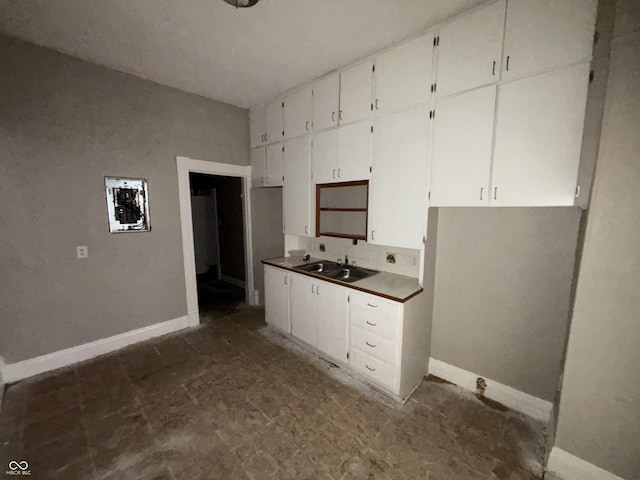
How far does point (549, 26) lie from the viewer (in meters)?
1.54

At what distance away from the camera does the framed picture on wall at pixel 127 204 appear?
9.06 feet

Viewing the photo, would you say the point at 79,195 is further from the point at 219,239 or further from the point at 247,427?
the point at 219,239

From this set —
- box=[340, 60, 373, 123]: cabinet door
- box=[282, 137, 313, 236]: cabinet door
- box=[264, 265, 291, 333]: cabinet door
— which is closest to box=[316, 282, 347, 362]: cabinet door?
box=[264, 265, 291, 333]: cabinet door

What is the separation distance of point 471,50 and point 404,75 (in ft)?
1.65

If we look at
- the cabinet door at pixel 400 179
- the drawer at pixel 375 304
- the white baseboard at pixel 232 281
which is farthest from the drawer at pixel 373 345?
the white baseboard at pixel 232 281

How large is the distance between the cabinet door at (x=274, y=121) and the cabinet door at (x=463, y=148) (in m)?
1.99

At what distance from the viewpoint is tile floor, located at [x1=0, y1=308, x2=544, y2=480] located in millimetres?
1616

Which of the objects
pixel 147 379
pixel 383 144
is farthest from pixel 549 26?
pixel 147 379

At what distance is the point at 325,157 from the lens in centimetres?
282

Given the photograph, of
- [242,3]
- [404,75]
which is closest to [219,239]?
[242,3]

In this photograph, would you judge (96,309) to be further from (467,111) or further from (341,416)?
(467,111)

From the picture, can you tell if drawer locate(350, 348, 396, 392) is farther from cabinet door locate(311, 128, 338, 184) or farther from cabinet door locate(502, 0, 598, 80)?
cabinet door locate(502, 0, 598, 80)

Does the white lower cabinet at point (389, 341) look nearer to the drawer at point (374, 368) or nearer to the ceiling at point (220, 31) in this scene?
the drawer at point (374, 368)

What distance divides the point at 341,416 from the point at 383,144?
92.6 inches
